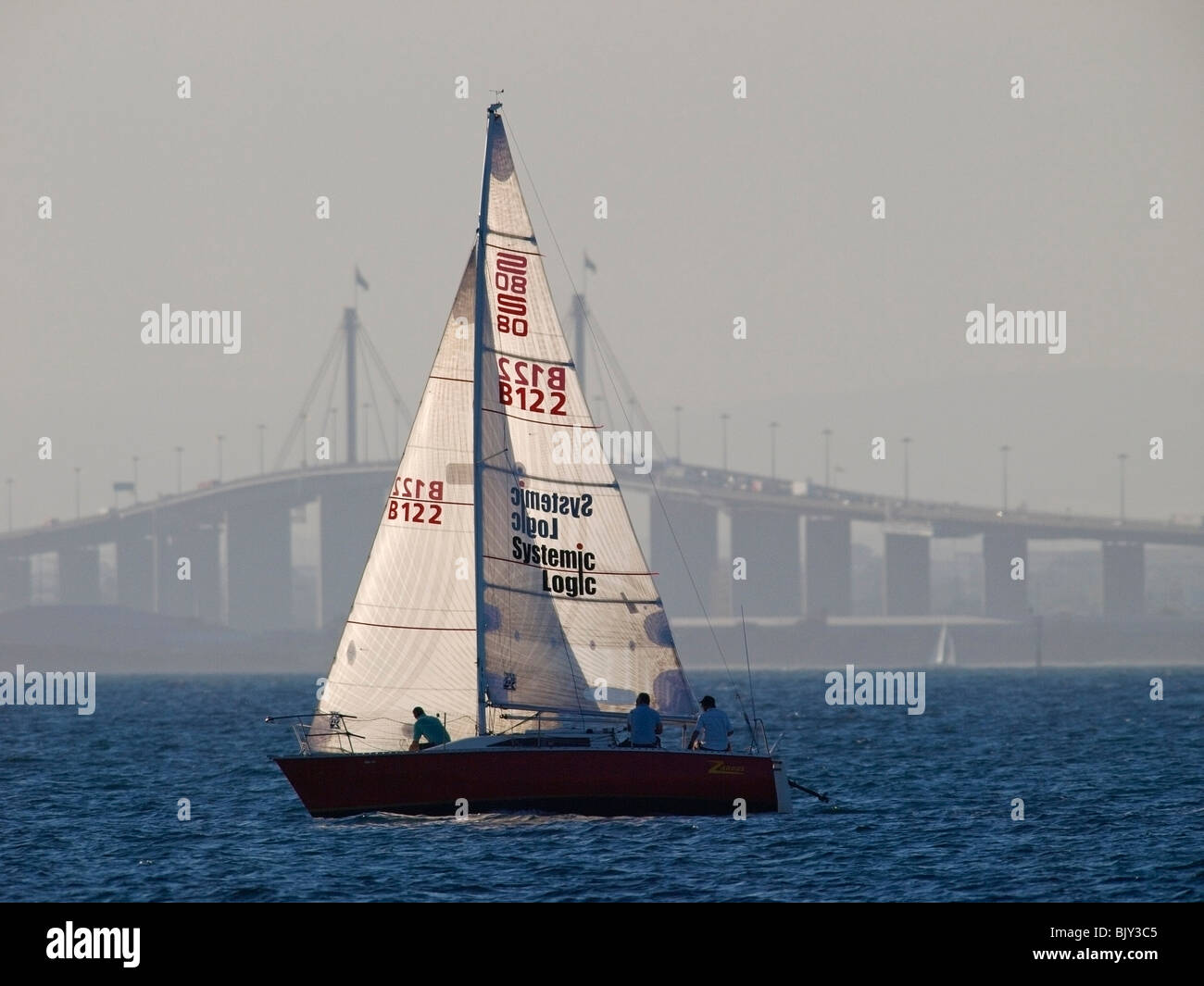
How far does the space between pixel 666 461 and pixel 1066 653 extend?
144 ft

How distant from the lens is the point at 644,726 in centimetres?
2248

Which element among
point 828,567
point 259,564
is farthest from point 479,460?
point 828,567

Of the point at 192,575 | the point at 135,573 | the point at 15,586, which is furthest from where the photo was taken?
the point at 15,586

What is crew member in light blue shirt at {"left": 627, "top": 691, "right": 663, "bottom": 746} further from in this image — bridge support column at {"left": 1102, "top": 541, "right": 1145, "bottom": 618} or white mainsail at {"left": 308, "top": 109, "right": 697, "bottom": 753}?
bridge support column at {"left": 1102, "top": 541, "right": 1145, "bottom": 618}

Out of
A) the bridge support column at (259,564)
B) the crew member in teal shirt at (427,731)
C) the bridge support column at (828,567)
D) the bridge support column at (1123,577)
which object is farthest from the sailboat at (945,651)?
the crew member in teal shirt at (427,731)

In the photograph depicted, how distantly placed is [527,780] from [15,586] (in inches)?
6160

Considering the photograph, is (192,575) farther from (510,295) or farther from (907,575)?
(510,295)

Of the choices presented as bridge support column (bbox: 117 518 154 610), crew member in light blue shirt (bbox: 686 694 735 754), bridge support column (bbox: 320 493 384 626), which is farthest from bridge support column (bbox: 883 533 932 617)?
crew member in light blue shirt (bbox: 686 694 735 754)

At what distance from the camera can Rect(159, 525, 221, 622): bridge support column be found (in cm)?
14612

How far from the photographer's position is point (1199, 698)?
71.2 meters

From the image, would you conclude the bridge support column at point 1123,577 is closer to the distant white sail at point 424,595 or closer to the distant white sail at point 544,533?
the distant white sail at point 544,533

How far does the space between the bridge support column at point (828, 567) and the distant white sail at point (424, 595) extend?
397ft

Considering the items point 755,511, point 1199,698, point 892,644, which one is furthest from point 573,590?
point 892,644
